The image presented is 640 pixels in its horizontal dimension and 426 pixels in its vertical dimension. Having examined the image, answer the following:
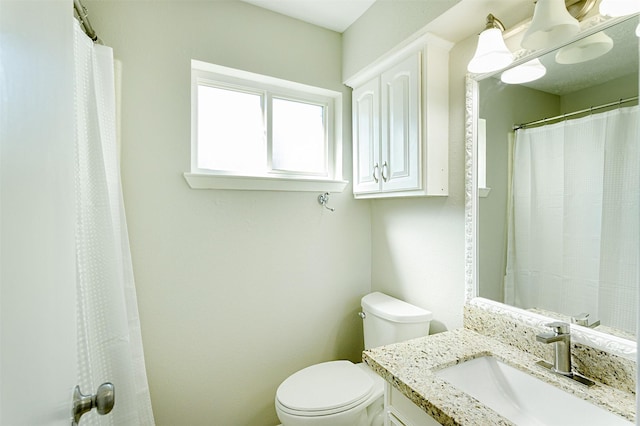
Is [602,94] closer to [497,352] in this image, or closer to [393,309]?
[497,352]

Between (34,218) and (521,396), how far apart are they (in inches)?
51.8

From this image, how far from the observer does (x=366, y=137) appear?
5.81 feet

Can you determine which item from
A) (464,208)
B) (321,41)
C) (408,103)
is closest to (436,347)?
(464,208)

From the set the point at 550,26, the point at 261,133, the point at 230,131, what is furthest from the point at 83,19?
the point at 550,26

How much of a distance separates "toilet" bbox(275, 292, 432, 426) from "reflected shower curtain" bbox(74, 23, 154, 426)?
634 millimetres

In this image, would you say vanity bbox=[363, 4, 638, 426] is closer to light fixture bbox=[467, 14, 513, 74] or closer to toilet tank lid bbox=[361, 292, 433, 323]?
light fixture bbox=[467, 14, 513, 74]

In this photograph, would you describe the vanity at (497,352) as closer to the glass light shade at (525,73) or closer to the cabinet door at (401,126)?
the glass light shade at (525,73)

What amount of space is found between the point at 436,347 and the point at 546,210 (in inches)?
25.4

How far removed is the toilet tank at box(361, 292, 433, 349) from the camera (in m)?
1.49

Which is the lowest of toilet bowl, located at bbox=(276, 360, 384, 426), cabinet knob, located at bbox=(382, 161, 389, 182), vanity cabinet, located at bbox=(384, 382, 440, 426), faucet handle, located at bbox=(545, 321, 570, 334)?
toilet bowl, located at bbox=(276, 360, 384, 426)

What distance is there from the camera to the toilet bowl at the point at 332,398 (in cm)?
124

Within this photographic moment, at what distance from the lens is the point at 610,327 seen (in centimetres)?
90

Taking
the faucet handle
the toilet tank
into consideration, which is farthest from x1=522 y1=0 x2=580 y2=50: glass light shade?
the toilet tank

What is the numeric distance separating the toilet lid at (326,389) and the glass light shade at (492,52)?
146 centimetres
